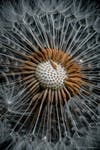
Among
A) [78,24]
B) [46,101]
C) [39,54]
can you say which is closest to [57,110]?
[46,101]

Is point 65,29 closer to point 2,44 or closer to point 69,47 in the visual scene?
point 69,47

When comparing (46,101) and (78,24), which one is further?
(78,24)

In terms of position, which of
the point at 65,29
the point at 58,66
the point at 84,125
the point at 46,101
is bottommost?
the point at 84,125

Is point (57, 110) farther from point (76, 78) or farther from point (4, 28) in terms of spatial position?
point (4, 28)

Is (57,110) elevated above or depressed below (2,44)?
below
